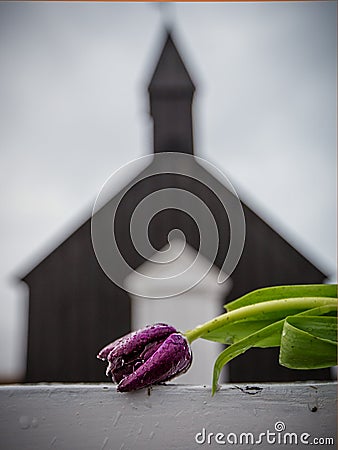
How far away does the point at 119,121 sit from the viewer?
150 inches

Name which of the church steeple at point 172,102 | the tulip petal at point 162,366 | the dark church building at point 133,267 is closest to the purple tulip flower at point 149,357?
the tulip petal at point 162,366

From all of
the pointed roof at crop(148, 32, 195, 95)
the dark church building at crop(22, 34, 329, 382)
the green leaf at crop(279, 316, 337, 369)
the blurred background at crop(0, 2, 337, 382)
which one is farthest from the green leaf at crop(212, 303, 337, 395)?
the pointed roof at crop(148, 32, 195, 95)

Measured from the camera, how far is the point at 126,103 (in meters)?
4.47

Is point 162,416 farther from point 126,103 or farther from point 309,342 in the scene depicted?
point 126,103

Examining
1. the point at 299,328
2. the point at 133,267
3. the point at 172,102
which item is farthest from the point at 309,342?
the point at 172,102

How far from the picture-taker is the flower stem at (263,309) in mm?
421

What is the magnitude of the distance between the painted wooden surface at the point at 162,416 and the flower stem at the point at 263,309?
0.14ft

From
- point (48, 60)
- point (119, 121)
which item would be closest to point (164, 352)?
point (48, 60)

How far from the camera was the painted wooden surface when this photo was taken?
368 mm

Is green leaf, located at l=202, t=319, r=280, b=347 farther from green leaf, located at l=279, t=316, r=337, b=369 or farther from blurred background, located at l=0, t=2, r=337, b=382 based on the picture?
blurred background, located at l=0, t=2, r=337, b=382

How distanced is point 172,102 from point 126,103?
0.48 metres

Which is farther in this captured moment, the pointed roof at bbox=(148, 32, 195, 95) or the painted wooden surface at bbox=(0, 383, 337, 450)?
the pointed roof at bbox=(148, 32, 195, 95)

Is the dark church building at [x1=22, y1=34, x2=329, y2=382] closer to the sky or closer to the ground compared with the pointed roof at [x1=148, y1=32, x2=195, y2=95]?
closer to the ground

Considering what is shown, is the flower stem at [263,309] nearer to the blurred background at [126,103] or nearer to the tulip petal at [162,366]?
the tulip petal at [162,366]
